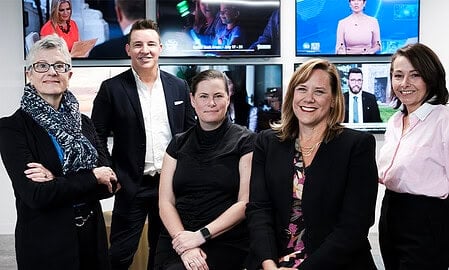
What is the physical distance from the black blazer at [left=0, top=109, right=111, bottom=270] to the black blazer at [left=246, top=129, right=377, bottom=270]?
0.79m

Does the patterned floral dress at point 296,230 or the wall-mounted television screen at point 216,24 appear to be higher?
the wall-mounted television screen at point 216,24

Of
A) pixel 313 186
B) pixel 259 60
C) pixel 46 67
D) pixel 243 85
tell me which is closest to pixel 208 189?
pixel 313 186

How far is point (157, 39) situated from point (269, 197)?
51.5 inches

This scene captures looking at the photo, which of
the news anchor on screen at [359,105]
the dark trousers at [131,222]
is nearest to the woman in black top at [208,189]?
the dark trousers at [131,222]

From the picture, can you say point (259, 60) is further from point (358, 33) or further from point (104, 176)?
point (104, 176)

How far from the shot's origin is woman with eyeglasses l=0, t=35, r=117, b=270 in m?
2.30

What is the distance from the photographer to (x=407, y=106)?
2543 mm

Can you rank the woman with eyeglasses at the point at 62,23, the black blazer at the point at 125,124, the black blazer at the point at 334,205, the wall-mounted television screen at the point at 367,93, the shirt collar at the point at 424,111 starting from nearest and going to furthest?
1. the black blazer at the point at 334,205
2. the shirt collar at the point at 424,111
3. the black blazer at the point at 125,124
4. the woman with eyeglasses at the point at 62,23
5. the wall-mounted television screen at the point at 367,93

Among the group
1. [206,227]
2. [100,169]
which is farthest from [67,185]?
[206,227]

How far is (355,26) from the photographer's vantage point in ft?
15.9

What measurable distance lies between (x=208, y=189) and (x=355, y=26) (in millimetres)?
2756

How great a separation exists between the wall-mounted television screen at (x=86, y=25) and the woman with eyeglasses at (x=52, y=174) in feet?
7.95

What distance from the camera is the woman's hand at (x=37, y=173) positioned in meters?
2.27

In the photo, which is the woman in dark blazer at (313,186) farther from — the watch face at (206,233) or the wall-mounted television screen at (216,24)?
the wall-mounted television screen at (216,24)
